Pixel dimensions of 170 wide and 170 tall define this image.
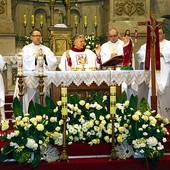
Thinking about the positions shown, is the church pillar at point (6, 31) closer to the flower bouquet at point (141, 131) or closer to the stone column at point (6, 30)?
the stone column at point (6, 30)

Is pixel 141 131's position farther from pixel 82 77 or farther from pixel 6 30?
pixel 6 30

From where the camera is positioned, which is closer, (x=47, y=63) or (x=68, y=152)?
(x=68, y=152)

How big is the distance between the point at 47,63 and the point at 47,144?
3860 mm

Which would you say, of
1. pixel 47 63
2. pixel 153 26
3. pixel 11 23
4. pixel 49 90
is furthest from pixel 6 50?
pixel 153 26

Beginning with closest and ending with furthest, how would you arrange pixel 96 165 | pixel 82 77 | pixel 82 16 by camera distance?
pixel 96 165 → pixel 82 77 → pixel 82 16

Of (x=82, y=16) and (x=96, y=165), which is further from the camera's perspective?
(x=82, y=16)

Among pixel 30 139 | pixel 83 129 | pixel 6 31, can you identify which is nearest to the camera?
pixel 30 139

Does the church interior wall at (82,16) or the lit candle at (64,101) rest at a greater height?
the church interior wall at (82,16)

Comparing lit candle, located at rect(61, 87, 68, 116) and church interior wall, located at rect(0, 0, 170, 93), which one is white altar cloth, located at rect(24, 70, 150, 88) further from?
church interior wall, located at rect(0, 0, 170, 93)

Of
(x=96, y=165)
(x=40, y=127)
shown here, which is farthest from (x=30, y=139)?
(x=96, y=165)

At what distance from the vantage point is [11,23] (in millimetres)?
10867

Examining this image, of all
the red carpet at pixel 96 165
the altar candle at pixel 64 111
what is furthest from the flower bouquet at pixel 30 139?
the altar candle at pixel 64 111

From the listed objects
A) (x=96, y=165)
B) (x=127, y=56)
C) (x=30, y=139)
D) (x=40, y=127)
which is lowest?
(x=96, y=165)

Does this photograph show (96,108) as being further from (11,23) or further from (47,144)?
(11,23)
